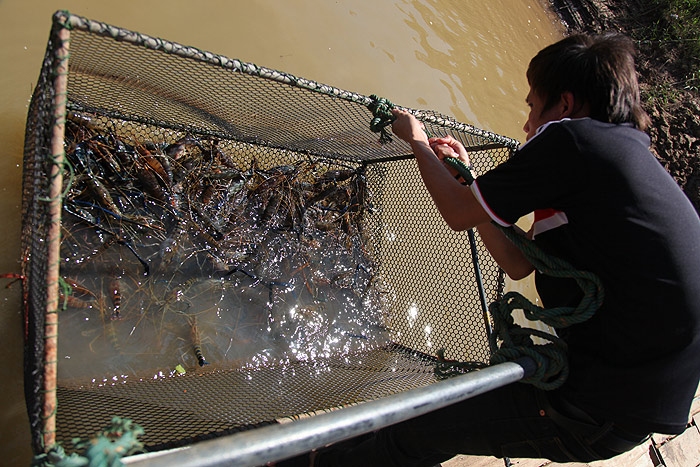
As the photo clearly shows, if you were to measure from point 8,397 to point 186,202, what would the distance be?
4.33 ft

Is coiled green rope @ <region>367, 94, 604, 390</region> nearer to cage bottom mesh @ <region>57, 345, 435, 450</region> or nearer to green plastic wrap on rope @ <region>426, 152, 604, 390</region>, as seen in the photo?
green plastic wrap on rope @ <region>426, 152, 604, 390</region>

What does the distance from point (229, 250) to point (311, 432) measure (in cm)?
207

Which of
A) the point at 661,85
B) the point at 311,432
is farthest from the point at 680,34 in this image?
the point at 311,432

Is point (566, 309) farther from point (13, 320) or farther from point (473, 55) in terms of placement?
point (473, 55)

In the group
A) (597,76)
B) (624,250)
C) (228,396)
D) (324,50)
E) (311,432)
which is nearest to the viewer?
(311,432)

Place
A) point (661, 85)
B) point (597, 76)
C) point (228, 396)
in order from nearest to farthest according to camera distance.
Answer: point (597, 76) < point (228, 396) < point (661, 85)

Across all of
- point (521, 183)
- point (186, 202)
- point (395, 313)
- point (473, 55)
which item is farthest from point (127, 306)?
point (473, 55)

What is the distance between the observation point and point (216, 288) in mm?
2822

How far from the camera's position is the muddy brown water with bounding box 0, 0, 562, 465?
2.39m

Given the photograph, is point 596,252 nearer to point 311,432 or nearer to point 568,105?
point 568,105

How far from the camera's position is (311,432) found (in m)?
0.98

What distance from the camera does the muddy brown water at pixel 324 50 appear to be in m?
2.39

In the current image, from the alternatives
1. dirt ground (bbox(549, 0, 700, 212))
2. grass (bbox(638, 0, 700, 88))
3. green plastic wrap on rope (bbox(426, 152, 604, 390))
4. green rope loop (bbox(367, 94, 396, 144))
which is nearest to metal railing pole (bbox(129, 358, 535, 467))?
green plastic wrap on rope (bbox(426, 152, 604, 390))

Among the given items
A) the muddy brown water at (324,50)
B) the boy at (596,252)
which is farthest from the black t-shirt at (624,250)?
the muddy brown water at (324,50)
